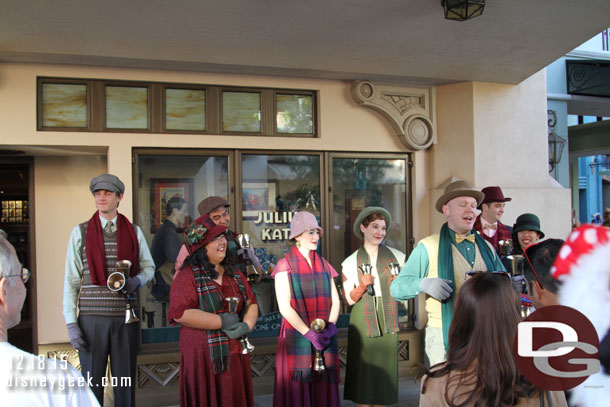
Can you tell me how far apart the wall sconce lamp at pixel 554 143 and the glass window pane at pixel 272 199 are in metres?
4.70

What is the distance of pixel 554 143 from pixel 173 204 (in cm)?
636

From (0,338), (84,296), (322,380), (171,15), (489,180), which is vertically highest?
(171,15)

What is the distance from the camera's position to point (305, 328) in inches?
146

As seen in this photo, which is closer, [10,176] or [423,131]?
[423,131]

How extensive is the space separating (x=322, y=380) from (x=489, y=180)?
11.0 ft

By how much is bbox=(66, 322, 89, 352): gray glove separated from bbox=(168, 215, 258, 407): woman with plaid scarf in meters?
0.84

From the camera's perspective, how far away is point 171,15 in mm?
4262

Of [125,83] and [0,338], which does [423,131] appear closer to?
[125,83]

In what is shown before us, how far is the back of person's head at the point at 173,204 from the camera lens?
5277 millimetres

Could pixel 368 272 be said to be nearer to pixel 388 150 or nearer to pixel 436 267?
pixel 436 267

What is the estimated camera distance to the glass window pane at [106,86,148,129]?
198 inches

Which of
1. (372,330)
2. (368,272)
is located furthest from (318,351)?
(368,272)

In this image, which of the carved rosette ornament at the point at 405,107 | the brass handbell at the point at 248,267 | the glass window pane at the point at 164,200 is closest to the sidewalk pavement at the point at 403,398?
the glass window pane at the point at 164,200

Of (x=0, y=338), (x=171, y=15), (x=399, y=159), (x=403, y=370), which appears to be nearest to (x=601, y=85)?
(x=399, y=159)
